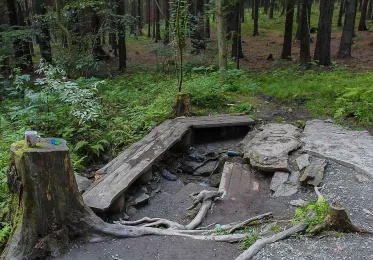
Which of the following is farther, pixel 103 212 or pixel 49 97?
pixel 49 97

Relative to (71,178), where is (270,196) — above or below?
below

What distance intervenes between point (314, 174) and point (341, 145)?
1.43m

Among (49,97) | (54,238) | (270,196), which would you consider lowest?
(270,196)

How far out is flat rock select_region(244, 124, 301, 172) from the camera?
6.29 m

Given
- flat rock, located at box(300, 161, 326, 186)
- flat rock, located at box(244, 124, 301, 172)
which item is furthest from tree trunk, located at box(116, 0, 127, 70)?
flat rock, located at box(300, 161, 326, 186)

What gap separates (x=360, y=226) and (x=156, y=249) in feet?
7.75

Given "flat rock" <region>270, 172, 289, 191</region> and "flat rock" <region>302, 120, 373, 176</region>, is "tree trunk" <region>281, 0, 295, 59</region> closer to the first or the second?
"flat rock" <region>302, 120, 373, 176</region>

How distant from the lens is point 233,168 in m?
6.64

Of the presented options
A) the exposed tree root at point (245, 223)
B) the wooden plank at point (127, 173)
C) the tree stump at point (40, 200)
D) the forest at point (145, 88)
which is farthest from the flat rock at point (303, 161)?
the tree stump at point (40, 200)

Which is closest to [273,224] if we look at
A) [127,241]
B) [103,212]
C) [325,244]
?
→ [325,244]

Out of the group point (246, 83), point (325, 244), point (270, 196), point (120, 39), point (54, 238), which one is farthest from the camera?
point (120, 39)

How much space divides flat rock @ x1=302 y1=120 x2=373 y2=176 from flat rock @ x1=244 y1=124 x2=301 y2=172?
0.97ft

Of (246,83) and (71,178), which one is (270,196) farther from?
(246,83)

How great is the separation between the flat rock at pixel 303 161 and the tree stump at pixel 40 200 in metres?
3.84
